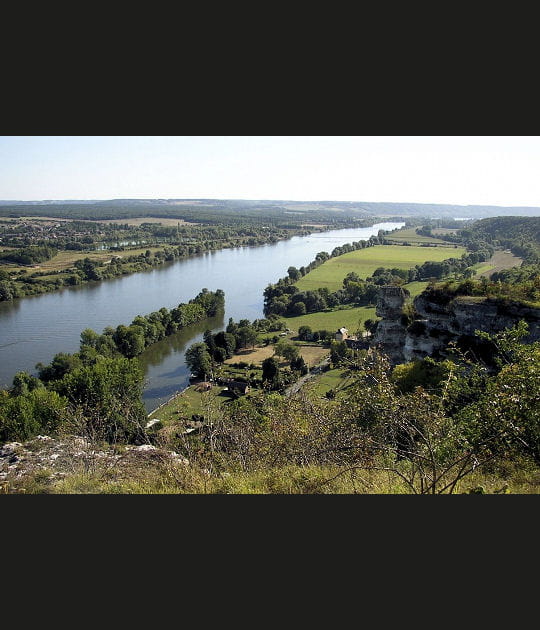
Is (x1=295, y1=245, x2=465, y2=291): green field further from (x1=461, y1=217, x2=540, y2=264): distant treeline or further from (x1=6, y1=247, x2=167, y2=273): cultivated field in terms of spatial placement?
(x1=6, y1=247, x2=167, y2=273): cultivated field

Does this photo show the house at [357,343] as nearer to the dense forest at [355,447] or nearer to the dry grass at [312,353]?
the dry grass at [312,353]

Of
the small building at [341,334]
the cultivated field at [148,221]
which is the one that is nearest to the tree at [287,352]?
the small building at [341,334]

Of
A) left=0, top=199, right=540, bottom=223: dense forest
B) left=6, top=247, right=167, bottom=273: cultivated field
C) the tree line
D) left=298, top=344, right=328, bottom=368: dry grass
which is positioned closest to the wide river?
the tree line

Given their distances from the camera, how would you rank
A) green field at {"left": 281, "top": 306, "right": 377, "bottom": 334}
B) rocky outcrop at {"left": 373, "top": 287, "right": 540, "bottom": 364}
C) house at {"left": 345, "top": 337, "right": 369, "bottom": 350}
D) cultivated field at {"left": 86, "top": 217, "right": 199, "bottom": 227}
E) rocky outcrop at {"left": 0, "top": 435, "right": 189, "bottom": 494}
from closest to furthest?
1. rocky outcrop at {"left": 0, "top": 435, "right": 189, "bottom": 494}
2. rocky outcrop at {"left": 373, "top": 287, "right": 540, "bottom": 364}
3. house at {"left": 345, "top": 337, "right": 369, "bottom": 350}
4. green field at {"left": 281, "top": 306, "right": 377, "bottom": 334}
5. cultivated field at {"left": 86, "top": 217, "right": 199, "bottom": 227}

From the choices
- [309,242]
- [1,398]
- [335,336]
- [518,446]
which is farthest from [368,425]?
[309,242]

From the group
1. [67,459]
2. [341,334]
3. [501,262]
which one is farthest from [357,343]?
[501,262]

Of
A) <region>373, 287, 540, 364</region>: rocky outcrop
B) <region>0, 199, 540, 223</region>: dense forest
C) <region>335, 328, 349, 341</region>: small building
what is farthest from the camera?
<region>0, 199, 540, 223</region>: dense forest

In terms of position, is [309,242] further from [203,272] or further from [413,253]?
[203,272]
